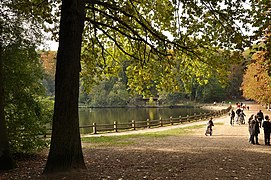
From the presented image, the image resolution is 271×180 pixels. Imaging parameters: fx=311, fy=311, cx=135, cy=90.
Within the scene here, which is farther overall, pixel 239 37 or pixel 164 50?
pixel 164 50

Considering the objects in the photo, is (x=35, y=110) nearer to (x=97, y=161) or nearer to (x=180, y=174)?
(x=97, y=161)

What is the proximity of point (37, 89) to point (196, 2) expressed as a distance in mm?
6280

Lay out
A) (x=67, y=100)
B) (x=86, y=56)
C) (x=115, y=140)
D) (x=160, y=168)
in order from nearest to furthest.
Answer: (x=67, y=100) → (x=160, y=168) → (x=86, y=56) → (x=115, y=140)

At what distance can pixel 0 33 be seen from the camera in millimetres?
9727

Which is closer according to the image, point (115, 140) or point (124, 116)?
point (115, 140)

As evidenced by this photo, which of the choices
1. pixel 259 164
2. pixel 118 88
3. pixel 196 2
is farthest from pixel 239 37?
pixel 118 88

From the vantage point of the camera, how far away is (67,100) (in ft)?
25.8

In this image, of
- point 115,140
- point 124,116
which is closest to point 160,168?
point 115,140

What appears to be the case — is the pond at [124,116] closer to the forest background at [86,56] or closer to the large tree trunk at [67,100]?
the forest background at [86,56]

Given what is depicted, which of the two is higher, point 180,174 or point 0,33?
point 0,33

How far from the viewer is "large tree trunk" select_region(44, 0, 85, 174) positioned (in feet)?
25.6

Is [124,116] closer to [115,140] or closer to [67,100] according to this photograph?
[115,140]

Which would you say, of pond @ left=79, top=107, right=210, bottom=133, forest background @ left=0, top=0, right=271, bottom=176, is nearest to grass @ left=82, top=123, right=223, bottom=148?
forest background @ left=0, top=0, right=271, bottom=176

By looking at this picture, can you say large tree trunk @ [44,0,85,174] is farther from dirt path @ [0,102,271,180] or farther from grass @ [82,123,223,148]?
grass @ [82,123,223,148]
